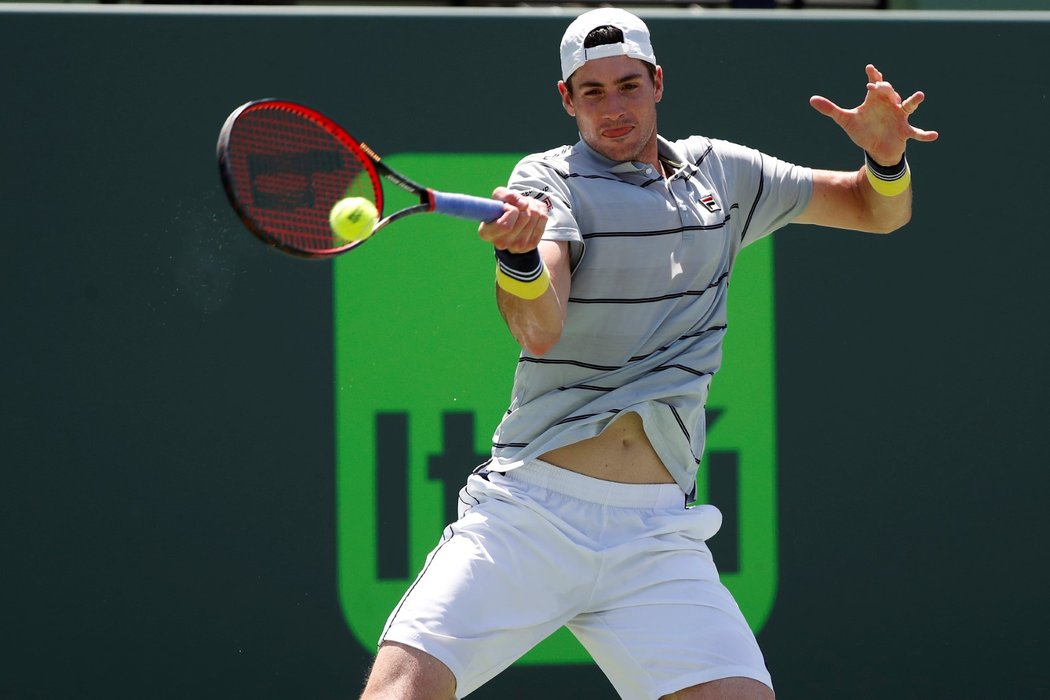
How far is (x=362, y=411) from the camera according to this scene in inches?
160

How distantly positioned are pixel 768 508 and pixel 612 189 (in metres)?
1.50

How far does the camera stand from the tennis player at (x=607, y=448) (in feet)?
9.42

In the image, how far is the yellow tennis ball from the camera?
2660mm

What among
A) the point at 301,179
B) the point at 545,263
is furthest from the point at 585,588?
the point at 301,179

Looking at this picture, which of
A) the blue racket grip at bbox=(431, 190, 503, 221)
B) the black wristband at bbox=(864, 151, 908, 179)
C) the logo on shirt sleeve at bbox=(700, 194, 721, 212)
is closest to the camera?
the blue racket grip at bbox=(431, 190, 503, 221)

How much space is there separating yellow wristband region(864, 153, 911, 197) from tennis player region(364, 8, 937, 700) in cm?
19

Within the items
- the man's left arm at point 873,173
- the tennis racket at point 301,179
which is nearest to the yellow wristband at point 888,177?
the man's left arm at point 873,173

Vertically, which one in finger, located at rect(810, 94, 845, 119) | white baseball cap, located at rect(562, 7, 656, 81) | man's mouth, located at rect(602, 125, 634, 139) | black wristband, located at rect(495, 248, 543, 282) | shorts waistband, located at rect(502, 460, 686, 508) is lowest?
shorts waistband, located at rect(502, 460, 686, 508)

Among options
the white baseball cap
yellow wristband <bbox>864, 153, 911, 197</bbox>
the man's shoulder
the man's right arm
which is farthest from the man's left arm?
the man's right arm

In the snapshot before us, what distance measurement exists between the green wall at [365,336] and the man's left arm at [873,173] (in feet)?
2.78

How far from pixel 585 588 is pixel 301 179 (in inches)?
39.5

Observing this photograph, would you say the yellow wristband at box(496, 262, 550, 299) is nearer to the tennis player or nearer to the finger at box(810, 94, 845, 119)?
the tennis player

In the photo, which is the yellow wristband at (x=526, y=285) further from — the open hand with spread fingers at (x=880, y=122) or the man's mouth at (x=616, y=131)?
the open hand with spread fingers at (x=880, y=122)

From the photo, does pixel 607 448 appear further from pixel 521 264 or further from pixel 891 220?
pixel 891 220
